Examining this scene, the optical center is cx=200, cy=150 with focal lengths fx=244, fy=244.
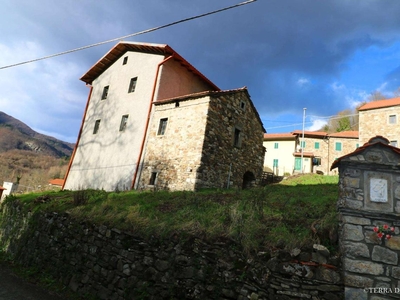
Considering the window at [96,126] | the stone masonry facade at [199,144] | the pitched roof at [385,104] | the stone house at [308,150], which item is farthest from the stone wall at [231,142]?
→ the pitched roof at [385,104]

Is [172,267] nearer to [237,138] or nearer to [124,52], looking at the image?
[237,138]

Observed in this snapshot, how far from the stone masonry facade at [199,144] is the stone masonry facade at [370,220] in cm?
736

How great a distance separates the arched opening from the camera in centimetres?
1456

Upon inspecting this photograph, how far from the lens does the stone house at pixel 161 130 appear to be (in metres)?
11.6

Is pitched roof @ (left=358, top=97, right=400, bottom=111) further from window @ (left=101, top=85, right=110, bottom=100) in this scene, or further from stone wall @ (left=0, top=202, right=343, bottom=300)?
stone wall @ (left=0, top=202, right=343, bottom=300)

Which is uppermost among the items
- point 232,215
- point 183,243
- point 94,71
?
point 94,71

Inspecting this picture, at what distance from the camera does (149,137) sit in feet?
42.3

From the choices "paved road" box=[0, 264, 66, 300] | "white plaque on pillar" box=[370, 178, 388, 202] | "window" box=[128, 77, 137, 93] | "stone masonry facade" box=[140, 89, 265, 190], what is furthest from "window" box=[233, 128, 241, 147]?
"paved road" box=[0, 264, 66, 300]

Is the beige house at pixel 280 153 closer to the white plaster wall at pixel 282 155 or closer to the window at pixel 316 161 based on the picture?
the white plaster wall at pixel 282 155

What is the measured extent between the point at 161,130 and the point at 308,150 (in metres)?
22.5

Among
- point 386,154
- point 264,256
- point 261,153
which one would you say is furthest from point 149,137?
point 386,154

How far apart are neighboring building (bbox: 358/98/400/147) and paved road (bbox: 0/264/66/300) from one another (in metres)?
27.5

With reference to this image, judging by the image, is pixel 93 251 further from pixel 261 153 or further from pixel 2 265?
pixel 261 153

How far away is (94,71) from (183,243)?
17314 millimetres
